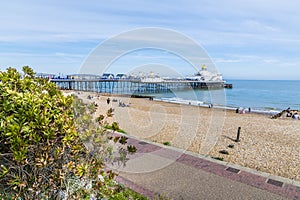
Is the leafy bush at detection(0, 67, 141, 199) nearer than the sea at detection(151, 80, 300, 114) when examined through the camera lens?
Yes

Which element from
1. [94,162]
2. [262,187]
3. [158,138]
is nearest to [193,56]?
[94,162]

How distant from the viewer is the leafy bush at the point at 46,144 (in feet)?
6.21

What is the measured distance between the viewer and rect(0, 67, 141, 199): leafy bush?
1892mm

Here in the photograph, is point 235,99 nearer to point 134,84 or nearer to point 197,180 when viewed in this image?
point 134,84

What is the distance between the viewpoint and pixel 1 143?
6.93ft

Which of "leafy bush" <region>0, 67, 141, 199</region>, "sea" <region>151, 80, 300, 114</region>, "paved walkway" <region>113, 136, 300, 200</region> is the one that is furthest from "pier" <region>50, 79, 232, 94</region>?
"paved walkway" <region>113, 136, 300, 200</region>

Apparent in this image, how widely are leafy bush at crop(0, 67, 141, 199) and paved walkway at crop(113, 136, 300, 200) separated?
6.06 ft

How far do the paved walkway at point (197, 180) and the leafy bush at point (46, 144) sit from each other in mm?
1848

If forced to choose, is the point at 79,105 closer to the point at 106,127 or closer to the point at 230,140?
the point at 106,127

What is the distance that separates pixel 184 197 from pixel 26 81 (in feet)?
10.7

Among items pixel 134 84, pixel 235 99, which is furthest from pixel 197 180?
pixel 235 99

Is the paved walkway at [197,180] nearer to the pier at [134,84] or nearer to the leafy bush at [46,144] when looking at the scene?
the leafy bush at [46,144]

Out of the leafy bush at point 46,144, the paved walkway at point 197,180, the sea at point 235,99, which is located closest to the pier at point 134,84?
the sea at point 235,99

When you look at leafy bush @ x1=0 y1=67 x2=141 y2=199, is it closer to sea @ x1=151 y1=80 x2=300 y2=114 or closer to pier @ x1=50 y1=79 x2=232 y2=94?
pier @ x1=50 y1=79 x2=232 y2=94
